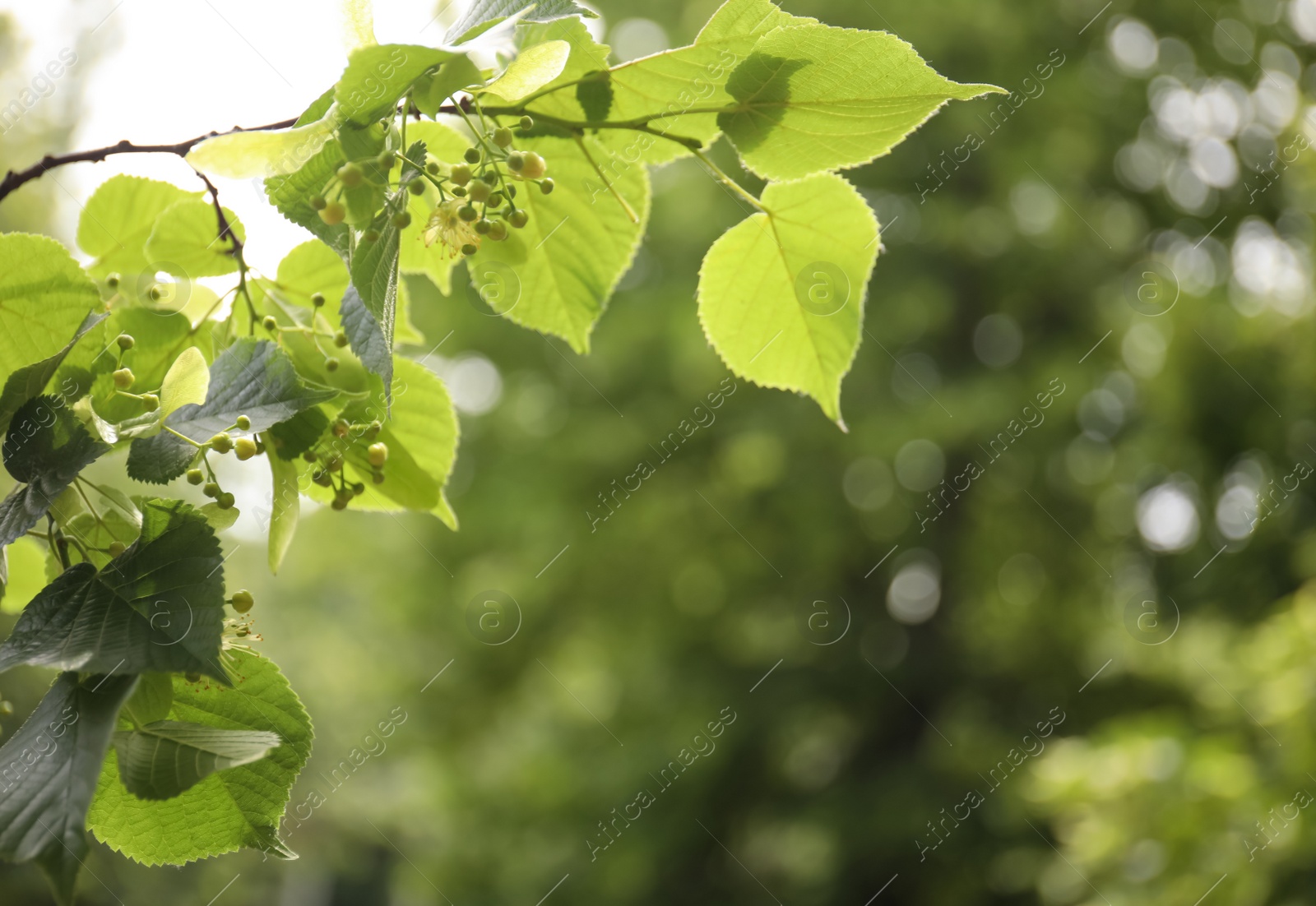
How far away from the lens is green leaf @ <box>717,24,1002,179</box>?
1.96 feet

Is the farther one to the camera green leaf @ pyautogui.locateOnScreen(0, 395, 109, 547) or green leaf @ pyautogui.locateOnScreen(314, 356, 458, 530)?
green leaf @ pyautogui.locateOnScreen(314, 356, 458, 530)

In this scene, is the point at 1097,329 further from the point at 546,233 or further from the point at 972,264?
the point at 546,233

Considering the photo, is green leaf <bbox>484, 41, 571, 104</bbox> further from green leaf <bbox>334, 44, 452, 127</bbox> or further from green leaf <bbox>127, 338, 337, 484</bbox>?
green leaf <bbox>127, 338, 337, 484</bbox>

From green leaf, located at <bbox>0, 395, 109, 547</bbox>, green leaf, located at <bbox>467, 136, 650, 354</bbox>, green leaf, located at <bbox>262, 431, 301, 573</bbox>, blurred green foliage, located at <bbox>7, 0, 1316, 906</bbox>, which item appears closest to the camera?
green leaf, located at <bbox>0, 395, 109, 547</bbox>

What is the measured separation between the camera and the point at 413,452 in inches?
30.0

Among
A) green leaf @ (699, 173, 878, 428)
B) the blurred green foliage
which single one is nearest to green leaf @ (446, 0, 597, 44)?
green leaf @ (699, 173, 878, 428)

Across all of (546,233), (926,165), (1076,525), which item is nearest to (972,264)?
(926,165)

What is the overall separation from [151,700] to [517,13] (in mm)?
442

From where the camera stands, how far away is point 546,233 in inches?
30.3

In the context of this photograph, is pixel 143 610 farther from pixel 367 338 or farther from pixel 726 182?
pixel 726 182

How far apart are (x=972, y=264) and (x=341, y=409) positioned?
621 centimetres

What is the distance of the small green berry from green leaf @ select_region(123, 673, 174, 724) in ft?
1.00

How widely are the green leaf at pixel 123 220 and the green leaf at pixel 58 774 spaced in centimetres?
40

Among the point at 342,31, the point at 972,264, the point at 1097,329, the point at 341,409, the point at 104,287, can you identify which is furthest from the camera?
the point at 972,264
